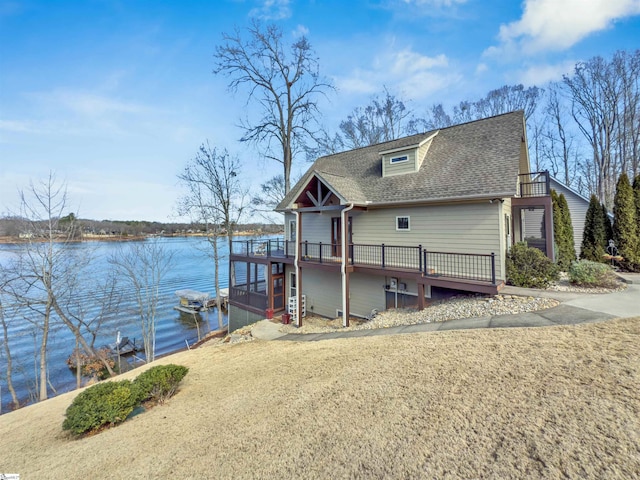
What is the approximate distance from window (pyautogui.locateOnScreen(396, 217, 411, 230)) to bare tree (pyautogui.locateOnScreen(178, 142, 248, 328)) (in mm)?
14804

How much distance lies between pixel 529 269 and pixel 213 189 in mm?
21433

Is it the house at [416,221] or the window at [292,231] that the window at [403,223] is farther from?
the window at [292,231]

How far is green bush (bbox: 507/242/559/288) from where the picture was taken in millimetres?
9461

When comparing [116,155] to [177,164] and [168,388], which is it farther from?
[168,388]

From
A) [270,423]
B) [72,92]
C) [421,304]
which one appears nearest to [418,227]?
[421,304]

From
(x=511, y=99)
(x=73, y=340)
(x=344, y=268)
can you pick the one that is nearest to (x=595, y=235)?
(x=344, y=268)

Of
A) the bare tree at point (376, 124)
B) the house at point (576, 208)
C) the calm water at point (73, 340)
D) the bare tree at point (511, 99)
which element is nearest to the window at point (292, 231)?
the calm water at point (73, 340)

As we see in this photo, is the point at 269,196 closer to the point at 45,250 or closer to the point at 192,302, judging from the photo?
the point at 192,302

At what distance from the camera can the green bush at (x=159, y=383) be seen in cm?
640

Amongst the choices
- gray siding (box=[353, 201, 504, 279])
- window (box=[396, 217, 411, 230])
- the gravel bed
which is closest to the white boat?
gray siding (box=[353, 201, 504, 279])

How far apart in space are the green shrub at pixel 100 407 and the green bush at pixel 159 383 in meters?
0.21

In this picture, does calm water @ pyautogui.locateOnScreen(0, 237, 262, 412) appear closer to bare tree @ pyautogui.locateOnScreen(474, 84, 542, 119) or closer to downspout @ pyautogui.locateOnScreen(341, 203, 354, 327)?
downspout @ pyautogui.locateOnScreen(341, 203, 354, 327)

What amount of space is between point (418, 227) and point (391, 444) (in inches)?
361

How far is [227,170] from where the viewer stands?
75.8ft
